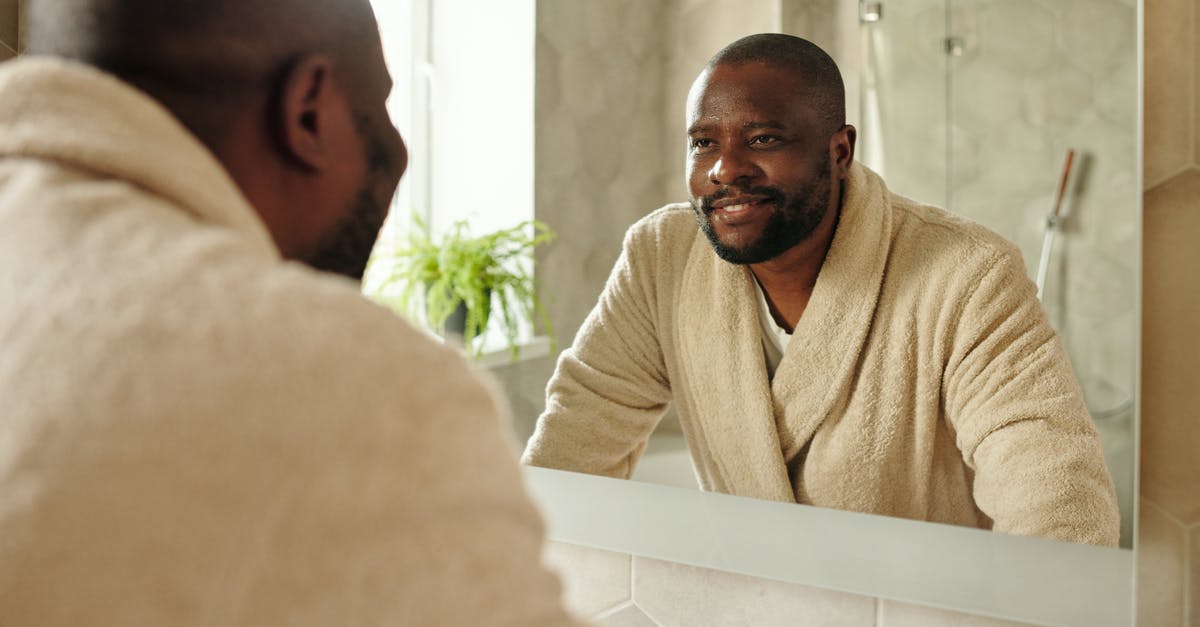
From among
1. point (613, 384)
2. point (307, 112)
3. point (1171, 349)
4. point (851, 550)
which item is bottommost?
point (851, 550)

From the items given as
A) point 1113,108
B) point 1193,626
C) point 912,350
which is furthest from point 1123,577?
point 1113,108

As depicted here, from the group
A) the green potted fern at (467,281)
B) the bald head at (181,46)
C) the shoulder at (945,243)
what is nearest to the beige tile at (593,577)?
the green potted fern at (467,281)

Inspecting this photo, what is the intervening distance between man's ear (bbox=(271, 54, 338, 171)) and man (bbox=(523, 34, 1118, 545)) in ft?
1.52

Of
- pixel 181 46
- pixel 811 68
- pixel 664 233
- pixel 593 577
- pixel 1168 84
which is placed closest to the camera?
pixel 181 46

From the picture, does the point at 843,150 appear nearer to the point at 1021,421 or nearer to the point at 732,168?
the point at 732,168

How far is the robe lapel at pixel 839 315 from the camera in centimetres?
86

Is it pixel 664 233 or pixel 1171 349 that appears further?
pixel 664 233

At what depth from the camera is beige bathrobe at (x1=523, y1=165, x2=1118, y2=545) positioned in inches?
31.6

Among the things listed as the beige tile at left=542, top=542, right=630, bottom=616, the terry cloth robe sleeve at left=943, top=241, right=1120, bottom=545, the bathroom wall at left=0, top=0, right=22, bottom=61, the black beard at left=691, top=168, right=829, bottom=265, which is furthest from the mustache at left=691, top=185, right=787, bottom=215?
the bathroom wall at left=0, top=0, right=22, bottom=61

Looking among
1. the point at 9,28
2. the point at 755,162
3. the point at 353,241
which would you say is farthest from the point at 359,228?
the point at 9,28

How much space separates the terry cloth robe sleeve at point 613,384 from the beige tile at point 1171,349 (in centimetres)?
42

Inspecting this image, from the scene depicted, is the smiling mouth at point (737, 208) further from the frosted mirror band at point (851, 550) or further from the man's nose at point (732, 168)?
the frosted mirror band at point (851, 550)

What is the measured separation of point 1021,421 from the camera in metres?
0.81

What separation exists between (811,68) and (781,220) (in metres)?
0.13
